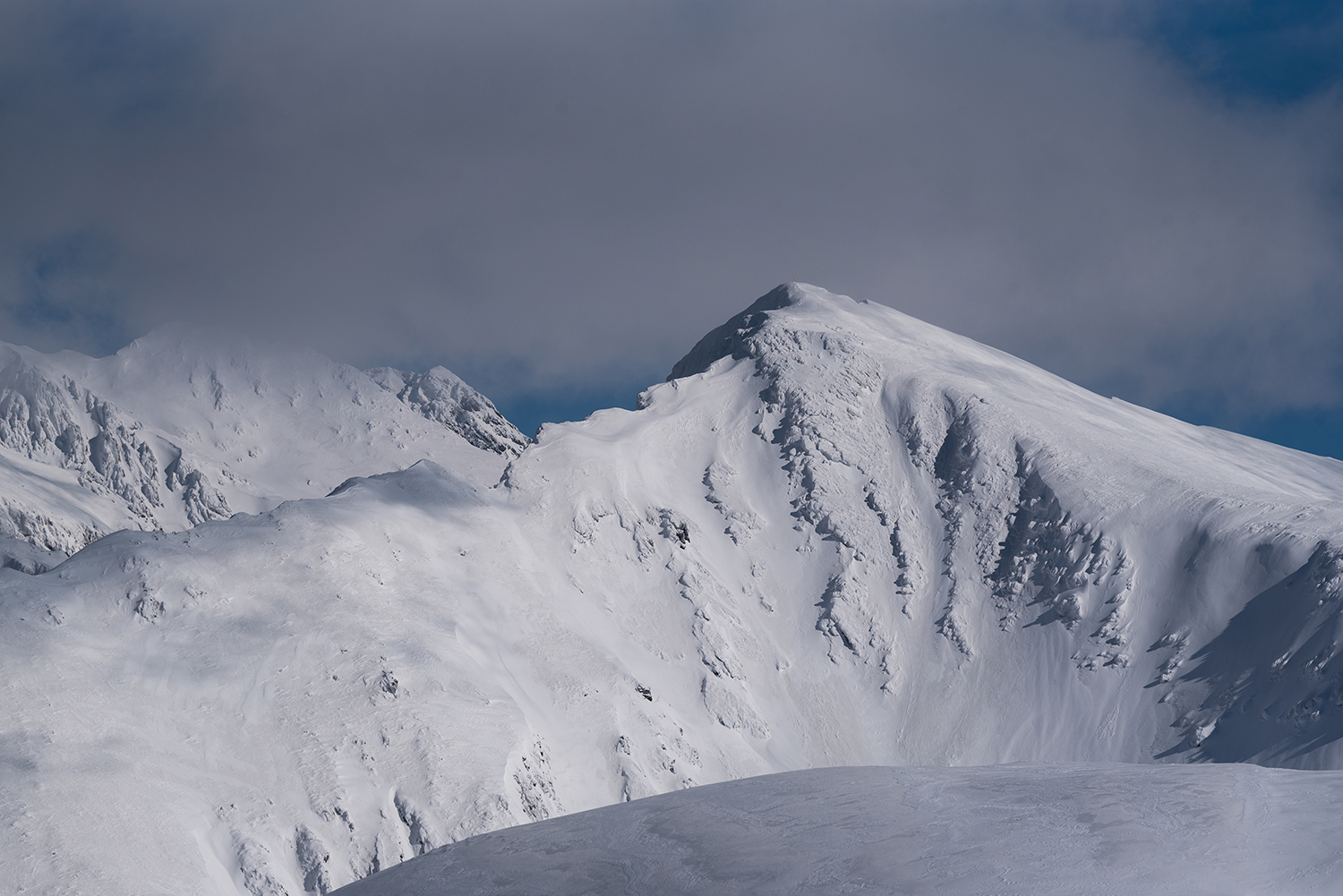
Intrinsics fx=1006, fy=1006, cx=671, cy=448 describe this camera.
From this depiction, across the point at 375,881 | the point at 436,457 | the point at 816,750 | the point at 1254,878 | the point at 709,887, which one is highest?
the point at 436,457

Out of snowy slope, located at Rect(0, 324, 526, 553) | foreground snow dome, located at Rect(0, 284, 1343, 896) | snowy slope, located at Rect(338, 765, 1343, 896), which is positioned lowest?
snowy slope, located at Rect(338, 765, 1343, 896)

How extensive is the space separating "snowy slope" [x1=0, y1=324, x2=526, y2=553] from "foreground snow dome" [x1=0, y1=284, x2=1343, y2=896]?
2764cm

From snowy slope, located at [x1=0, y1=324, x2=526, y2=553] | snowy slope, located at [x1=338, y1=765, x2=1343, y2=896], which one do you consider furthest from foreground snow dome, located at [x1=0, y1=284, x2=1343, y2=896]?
snowy slope, located at [x1=0, y1=324, x2=526, y2=553]

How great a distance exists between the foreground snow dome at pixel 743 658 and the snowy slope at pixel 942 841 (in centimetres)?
5

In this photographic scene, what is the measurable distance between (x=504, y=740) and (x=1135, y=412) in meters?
77.8

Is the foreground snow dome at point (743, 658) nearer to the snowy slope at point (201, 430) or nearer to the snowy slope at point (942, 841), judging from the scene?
the snowy slope at point (942, 841)

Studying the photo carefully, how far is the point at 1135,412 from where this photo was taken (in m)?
102

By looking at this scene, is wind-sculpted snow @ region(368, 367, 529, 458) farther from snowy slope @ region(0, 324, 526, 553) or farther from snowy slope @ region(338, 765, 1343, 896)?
snowy slope @ region(338, 765, 1343, 896)

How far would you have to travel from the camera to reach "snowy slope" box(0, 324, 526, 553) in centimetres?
14538

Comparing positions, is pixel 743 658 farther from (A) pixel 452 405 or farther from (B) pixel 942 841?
(A) pixel 452 405

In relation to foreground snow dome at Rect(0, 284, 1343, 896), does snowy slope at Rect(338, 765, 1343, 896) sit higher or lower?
lower

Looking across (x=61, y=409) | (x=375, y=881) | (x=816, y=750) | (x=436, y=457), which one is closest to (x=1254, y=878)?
(x=375, y=881)

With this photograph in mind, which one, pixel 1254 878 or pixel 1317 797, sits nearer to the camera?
pixel 1254 878

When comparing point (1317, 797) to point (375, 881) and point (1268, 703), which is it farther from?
point (1268, 703)
